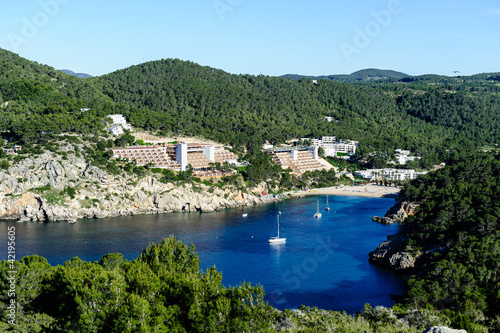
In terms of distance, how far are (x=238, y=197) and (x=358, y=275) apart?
25010 millimetres

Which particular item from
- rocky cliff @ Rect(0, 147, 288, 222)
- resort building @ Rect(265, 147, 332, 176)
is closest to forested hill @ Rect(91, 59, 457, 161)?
resort building @ Rect(265, 147, 332, 176)

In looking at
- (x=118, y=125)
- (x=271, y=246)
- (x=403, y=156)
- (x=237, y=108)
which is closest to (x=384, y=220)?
(x=271, y=246)

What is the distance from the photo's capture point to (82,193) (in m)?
47.1

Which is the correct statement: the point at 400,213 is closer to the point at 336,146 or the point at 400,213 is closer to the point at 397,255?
the point at 397,255

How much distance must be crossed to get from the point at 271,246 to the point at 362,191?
1072 inches

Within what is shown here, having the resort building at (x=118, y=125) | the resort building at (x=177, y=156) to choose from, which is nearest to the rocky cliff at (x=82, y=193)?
the resort building at (x=177, y=156)

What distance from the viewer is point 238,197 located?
2132 inches

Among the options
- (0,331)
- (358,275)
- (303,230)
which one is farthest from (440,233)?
(0,331)

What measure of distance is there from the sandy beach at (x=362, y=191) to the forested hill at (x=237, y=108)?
1068 centimetres

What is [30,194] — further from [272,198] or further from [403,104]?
[403,104]

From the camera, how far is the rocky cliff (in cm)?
4475

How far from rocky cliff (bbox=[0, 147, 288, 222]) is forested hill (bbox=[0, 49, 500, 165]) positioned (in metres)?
5.34

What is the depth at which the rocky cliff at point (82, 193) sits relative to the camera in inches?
1762

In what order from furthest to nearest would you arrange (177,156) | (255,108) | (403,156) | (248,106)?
(255,108) → (248,106) → (403,156) → (177,156)
